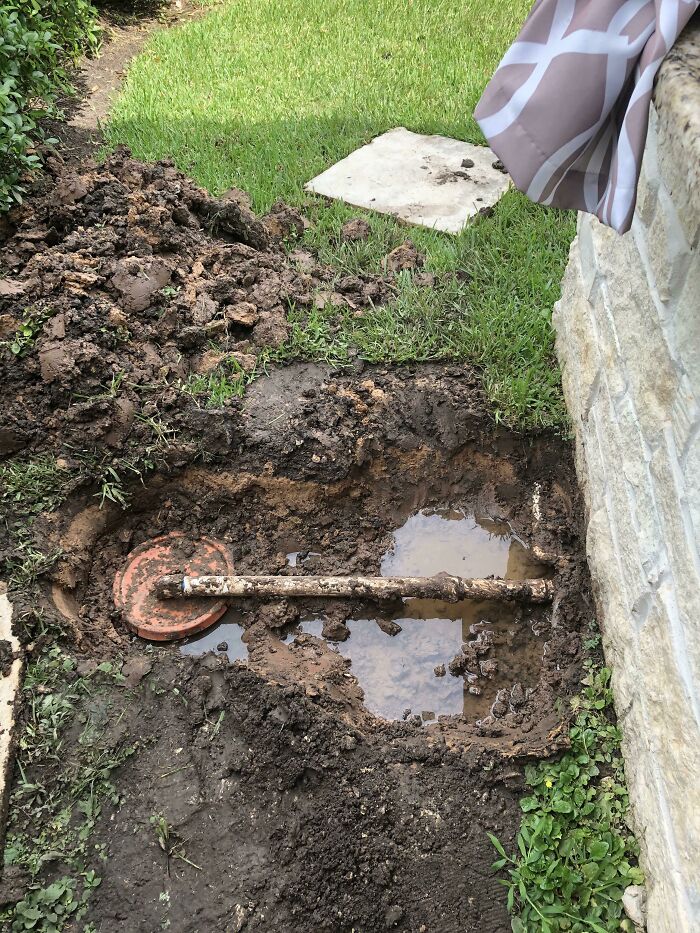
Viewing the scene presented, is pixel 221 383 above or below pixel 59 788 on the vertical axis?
above

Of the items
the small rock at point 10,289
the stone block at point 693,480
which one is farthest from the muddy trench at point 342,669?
the small rock at point 10,289

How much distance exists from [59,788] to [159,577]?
959 mm

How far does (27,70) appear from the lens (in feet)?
15.2

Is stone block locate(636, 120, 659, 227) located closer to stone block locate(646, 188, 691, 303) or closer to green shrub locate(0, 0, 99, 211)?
stone block locate(646, 188, 691, 303)

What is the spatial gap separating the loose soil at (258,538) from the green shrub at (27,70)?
189 mm

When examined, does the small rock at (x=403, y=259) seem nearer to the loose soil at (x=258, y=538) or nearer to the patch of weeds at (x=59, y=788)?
the loose soil at (x=258, y=538)

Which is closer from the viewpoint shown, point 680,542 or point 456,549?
point 680,542

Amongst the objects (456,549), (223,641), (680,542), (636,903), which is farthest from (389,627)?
(680,542)

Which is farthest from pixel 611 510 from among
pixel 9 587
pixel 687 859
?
pixel 9 587

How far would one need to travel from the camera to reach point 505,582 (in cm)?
297

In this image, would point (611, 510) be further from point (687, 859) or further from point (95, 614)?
point (95, 614)

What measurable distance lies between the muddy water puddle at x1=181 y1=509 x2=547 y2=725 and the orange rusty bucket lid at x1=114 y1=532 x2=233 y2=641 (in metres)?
0.10

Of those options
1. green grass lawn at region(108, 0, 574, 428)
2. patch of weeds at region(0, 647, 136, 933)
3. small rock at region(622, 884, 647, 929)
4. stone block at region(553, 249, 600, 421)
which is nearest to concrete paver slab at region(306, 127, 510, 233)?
green grass lawn at region(108, 0, 574, 428)

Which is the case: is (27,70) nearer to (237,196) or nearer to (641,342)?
(237,196)
